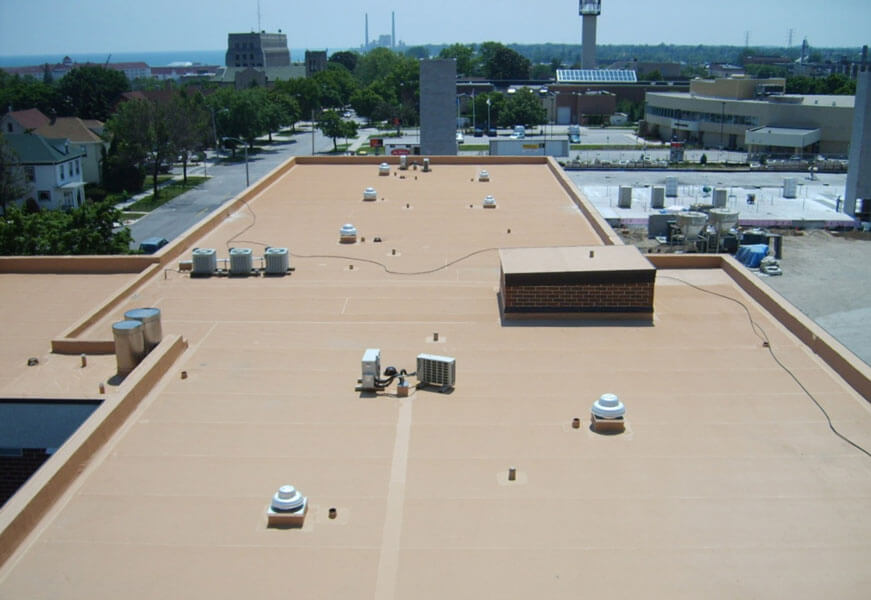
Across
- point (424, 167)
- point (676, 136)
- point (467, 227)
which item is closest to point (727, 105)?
point (676, 136)

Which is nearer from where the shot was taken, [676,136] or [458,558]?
[458,558]

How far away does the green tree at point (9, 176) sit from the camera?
5616 centimetres

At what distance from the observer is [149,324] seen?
13.8 m

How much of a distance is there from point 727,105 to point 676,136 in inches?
341

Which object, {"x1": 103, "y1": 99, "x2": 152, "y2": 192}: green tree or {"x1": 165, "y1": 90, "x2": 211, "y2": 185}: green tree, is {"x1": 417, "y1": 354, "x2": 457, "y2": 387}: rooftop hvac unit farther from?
{"x1": 165, "y1": 90, "x2": 211, "y2": 185}: green tree

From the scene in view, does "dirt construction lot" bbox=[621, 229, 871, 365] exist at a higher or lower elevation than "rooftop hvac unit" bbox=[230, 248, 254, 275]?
lower

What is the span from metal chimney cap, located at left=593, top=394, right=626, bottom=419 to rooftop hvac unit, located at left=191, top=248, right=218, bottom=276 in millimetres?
10700

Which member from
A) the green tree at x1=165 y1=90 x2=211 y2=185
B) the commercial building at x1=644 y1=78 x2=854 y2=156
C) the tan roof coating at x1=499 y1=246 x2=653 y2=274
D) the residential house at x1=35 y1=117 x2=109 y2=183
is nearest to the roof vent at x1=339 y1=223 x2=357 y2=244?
the tan roof coating at x1=499 y1=246 x2=653 y2=274

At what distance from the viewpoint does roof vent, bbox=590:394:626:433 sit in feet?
37.5

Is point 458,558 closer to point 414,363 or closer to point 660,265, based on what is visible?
point 414,363

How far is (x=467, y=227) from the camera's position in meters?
24.1

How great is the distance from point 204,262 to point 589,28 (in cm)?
14839

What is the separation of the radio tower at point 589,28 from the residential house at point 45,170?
108m

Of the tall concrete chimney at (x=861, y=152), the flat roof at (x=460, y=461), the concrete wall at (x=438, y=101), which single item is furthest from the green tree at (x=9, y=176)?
the tall concrete chimney at (x=861, y=152)
